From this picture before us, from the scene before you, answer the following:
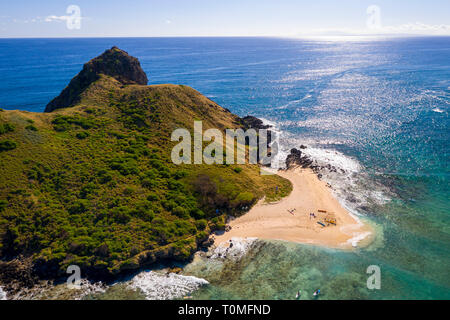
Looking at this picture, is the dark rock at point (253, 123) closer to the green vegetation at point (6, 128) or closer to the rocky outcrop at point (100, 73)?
the rocky outcrop at point (100, 73)

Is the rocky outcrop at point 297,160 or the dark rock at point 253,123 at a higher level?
the dark rock at point 253,123

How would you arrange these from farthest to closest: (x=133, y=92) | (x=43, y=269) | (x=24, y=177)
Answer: (x=133, y=92), (x=24, y=177), (x=43, y=269)

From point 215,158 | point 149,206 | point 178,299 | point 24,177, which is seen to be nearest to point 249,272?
point 178,299

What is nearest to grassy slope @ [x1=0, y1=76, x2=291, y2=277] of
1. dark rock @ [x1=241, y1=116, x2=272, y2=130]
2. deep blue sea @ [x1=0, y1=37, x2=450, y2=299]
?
deep blue sea @ [x1=0, y1=37, x2=450, y2=299]

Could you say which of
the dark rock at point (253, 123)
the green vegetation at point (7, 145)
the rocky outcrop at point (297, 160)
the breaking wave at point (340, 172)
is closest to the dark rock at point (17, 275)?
the green vegetation at point (7, 145)

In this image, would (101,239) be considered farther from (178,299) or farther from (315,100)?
(315,100)

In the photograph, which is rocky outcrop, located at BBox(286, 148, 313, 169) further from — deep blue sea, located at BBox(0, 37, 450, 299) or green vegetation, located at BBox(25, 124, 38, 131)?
green vegetation, located at BBox(25, 124, 38, 131)

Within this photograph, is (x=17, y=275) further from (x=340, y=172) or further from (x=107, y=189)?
(x=340, y=172)
